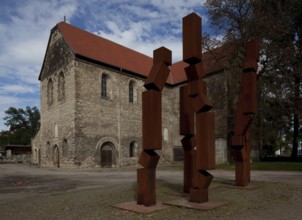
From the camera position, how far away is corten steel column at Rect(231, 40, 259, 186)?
12008 mm

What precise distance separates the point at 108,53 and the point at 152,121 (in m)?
26.6

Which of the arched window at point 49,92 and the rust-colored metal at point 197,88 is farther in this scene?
the arched window at point 49,92

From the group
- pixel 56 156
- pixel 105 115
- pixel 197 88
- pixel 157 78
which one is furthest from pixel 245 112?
pixel 56 156

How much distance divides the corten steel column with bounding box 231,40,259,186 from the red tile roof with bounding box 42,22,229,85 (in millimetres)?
17121

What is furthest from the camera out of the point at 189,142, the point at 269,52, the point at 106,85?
the point at 106,85

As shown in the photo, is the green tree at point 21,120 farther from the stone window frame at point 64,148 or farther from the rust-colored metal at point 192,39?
the rust-colored metal at point 192,39

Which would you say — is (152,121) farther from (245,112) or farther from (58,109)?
(58,109)

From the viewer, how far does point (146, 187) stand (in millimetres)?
8305

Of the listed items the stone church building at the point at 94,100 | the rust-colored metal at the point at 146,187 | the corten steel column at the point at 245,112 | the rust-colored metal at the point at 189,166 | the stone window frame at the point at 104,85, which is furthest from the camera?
the stone window frame at the point at 104,85

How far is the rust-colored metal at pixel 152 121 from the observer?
8305 millimetres

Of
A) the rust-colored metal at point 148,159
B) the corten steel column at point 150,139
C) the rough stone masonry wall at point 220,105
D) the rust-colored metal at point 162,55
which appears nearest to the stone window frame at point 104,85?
the rough stone masonry wall at point 220,105

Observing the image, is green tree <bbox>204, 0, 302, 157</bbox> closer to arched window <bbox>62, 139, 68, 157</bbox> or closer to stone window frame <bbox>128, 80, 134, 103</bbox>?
stone window frame <bbox>128, 80, 134, 103</bbox>

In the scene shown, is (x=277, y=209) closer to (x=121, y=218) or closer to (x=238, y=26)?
(x=121, y=218)


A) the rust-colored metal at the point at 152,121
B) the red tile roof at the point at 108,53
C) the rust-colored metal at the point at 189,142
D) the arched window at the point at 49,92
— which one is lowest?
the rust-colored metal at the point at 189,142
